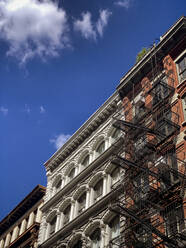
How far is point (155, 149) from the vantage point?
2688cm

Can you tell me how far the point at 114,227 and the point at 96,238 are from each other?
6.48 ft

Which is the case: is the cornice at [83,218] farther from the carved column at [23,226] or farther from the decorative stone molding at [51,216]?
the carved column at [23,226]

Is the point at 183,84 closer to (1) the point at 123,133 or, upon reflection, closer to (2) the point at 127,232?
(1) the point at 123,133

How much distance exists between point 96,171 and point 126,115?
16.8ft

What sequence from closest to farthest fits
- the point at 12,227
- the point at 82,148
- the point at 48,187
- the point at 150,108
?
1. the point at 150,108
2. the point at 82,148
3. the point at 48,187
4. the point at 12,227

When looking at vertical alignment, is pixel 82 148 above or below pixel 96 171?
above

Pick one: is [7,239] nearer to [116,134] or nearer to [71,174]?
[71,174]

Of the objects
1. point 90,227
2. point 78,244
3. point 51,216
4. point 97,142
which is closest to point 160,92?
point 97,142

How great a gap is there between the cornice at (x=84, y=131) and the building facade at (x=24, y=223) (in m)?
3.53

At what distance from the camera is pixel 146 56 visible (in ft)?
108

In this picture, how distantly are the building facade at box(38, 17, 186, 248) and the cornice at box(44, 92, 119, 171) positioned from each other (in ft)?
0.31

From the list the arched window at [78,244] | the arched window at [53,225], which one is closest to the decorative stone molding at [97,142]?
the arched window at [53,225]

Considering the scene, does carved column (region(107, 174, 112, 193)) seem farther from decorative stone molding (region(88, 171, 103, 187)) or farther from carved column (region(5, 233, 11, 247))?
carved column (region(5, 233, 11, 247))

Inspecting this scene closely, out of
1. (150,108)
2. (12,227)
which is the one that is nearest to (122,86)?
Result: (150,108)
